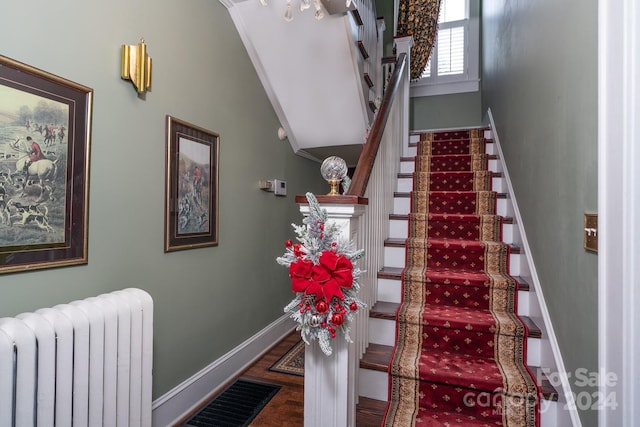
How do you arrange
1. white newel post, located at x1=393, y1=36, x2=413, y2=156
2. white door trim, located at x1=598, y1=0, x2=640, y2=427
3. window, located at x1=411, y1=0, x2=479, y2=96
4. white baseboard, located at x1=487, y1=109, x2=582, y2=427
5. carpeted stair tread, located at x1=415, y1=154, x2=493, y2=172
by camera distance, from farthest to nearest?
window, located at x1=411, y1=0, x2=479, y2=96
white newel post, located at x1=393, y1=36, x2=413, y2=156
carpeted stair tread, located at x1=415, y1=154, x2=493, y2=172
white baseboard, located at x1=487, y1=109, x2=582, y2=427
white door trim, located at x1=598, y1=0, x2=640, y2=427

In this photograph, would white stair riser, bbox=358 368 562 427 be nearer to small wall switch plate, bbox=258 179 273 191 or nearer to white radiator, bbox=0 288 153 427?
white radiator, bbox=0 288 153 427

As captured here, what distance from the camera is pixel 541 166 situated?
1780 millimetres

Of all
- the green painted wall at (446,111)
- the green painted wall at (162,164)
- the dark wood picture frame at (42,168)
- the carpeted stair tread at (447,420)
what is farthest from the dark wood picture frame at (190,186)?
the green painted wall at (446,111)

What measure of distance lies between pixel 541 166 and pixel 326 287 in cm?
138

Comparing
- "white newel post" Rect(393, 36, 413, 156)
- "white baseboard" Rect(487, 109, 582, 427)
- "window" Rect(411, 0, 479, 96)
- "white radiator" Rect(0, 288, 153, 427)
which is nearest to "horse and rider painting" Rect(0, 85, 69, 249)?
"white radiator" Rect(0, 288, 153, 427)

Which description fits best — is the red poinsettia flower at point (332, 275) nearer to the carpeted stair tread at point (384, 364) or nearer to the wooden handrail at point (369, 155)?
the wooden handrail at point (369, 155)

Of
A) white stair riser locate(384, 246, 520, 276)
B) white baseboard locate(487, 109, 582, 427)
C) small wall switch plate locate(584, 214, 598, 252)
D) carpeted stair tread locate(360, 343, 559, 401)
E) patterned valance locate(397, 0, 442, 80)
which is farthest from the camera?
patterned valance locate(397, 0, 442, 80)

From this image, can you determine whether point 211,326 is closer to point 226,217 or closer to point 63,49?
point 226,217

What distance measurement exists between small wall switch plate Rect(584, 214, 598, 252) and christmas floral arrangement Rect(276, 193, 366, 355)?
0.77 metres

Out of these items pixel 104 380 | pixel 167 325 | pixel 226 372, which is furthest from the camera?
pixel 226 372

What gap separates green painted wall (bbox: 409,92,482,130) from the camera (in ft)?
15.8

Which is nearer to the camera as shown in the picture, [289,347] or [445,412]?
[445,412]

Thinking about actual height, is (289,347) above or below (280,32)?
below

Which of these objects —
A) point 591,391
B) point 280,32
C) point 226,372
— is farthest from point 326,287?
point 280,32
